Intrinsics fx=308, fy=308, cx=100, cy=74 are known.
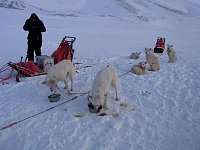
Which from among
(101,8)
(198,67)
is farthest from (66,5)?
(198,67)

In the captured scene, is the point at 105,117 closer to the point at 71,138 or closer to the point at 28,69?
the point at 71,138

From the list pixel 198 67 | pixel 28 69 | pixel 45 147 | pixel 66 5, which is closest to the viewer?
pixel 45 147

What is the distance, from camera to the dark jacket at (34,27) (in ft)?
34.2

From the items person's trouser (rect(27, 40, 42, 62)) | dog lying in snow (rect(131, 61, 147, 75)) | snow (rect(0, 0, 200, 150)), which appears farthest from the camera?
person's trouser (rect(27, 40, 42, 62))

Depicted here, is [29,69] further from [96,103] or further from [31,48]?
[96,103]

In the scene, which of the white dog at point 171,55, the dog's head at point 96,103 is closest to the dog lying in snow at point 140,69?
the white dog at point 171,55

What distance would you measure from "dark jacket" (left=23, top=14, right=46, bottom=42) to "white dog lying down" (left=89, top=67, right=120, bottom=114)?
4428 millimetres

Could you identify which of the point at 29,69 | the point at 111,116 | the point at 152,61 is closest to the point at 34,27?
the point at 29,69

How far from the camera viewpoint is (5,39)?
1753 centimetres

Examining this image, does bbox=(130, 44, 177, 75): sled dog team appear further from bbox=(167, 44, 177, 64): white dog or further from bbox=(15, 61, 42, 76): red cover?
bbox=(15, 61, 42, 76): red cover

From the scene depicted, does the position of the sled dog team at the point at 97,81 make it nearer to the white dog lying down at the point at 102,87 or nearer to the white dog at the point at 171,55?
the white dog lying down at the point at 102,87

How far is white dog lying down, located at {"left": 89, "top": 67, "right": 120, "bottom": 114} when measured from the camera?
6.45m

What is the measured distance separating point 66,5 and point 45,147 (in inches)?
2483

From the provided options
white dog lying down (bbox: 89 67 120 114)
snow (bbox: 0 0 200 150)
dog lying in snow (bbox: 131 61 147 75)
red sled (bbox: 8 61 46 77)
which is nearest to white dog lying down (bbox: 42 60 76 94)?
snow (bbox: 0 0 200 150)
